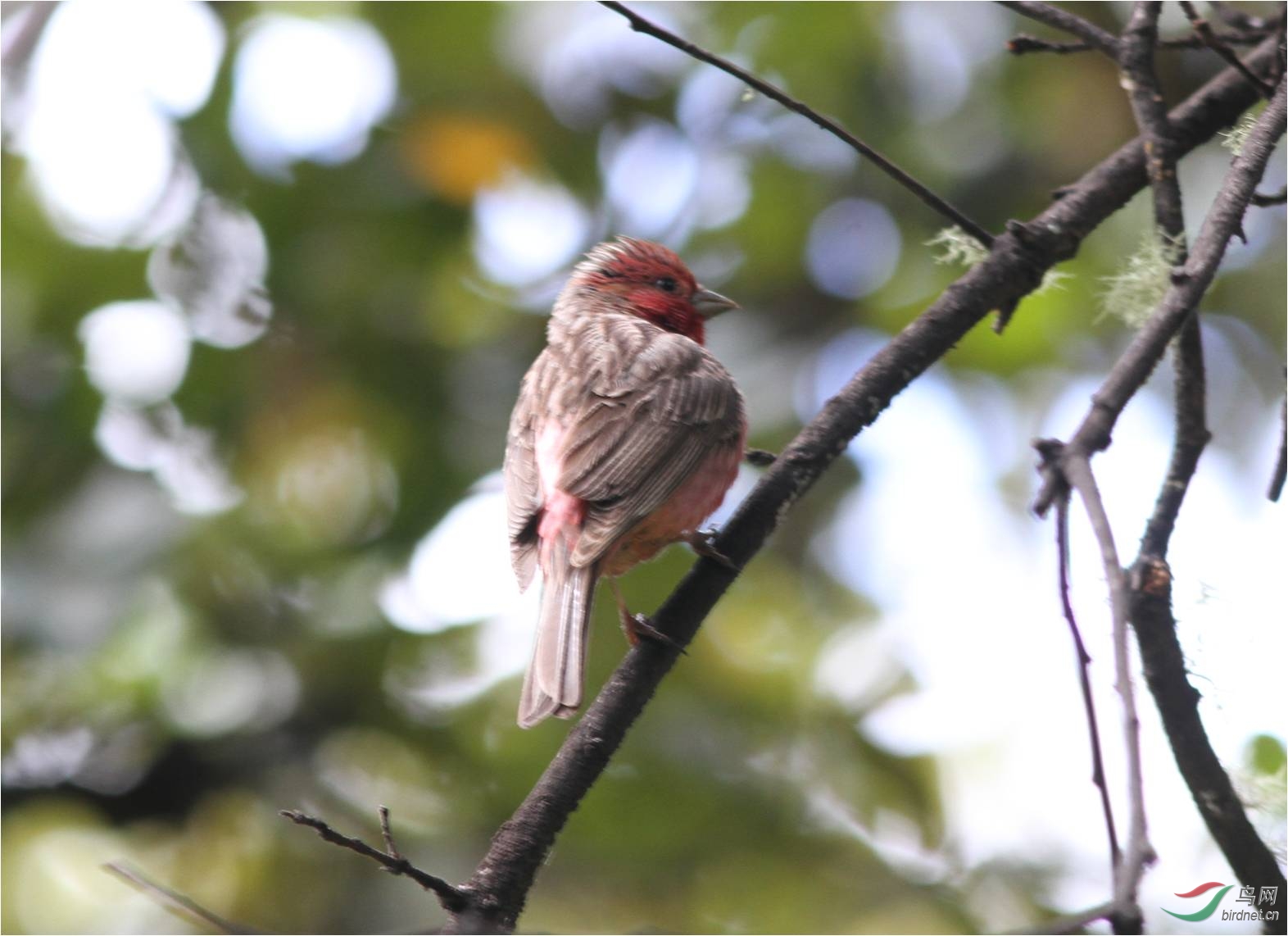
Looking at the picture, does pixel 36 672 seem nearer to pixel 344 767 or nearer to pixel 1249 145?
pixel 344 767

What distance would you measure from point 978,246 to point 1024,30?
2852mm

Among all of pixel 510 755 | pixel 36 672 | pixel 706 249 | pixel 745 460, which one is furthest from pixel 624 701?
pixel 706 249

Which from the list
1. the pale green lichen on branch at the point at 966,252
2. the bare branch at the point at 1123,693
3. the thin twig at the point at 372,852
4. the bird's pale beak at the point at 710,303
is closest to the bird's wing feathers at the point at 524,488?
the bird's pale beak at the point at 710,303

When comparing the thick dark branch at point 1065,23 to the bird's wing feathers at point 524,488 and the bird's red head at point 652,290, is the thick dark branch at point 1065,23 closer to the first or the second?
the bird's wing feathers at point 524,488

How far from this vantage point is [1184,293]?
7.95ft

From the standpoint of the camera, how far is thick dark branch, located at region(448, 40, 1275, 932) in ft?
8.79

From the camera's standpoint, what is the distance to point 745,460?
4.41 meters

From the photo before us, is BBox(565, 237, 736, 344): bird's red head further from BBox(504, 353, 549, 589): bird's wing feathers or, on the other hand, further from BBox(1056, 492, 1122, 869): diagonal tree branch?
BBox(1056, 492, 1122, 869): diagonal tree branch

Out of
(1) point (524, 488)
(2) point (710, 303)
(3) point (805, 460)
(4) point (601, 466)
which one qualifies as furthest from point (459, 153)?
(3) point (805, 460)

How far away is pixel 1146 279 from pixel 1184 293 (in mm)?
1382

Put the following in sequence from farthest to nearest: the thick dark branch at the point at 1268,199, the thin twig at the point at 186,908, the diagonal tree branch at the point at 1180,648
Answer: the thick dark branch at the point at 1268,199
the diagonal tree branch at the point at 1180,648
the thin twig at the point at 186,908

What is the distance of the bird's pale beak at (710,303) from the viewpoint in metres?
5.51

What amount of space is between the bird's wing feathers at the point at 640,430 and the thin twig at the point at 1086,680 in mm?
2010

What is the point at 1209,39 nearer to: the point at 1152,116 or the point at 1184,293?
the point at 1152,116
